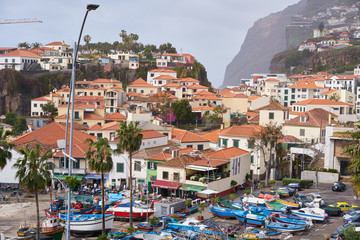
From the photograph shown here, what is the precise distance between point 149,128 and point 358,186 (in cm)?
4149

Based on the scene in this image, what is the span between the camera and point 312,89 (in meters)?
122

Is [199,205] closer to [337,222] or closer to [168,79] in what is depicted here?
[337,222]

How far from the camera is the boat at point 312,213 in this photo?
39.7m

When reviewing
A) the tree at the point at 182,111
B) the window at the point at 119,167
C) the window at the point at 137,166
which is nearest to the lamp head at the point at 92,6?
the window at the point at 137,166

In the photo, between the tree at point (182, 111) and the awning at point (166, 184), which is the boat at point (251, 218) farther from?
the tree at point (182, 111)

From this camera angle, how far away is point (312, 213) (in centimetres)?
4031

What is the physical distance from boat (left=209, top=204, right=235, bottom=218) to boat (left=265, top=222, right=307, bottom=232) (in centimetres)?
441

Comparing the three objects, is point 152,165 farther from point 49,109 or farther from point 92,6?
point 49,109

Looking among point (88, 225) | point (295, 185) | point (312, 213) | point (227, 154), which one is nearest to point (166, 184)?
point (227, 154)

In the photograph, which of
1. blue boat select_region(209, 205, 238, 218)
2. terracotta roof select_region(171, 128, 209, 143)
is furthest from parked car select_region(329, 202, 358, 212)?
terracotta roof select_region(171, 128, 209, 143)

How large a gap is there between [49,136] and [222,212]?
37.7 metres

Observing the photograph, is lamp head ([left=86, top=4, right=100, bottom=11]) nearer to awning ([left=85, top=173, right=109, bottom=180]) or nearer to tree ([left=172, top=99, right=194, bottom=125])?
awning ([left=85, top=173, right=109, bottom=180])

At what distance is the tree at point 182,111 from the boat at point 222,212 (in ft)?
200

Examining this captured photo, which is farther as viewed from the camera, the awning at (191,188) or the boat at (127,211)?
the awning at (191,188)
